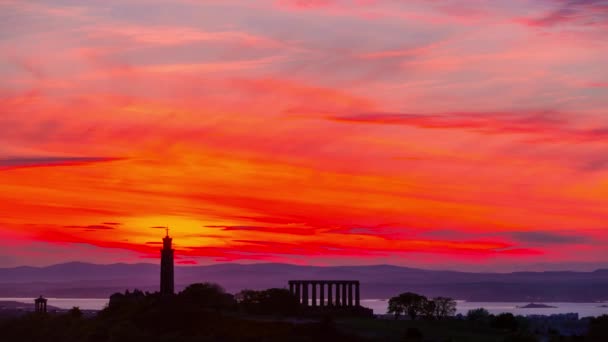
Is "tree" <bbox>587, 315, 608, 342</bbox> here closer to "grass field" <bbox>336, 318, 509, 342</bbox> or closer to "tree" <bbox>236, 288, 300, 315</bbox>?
"grass field" <bbox>336, 318, 509, 342</bbox>

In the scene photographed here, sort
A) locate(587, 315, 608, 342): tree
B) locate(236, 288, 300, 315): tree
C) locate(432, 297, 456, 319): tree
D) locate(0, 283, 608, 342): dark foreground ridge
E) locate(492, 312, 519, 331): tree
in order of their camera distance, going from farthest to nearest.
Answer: locate(432, 297, 456, 319): tree → locate(236, 288, 300, 315): tree → locate(492, 312, 519, 331): tree → locate(587, 315, 608, 342): tree → locate(0, 283, 608, 342): dark foreground ridge

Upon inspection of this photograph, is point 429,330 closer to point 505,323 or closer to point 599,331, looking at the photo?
point 599,331

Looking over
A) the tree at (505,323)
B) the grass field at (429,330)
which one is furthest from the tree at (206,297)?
the tree at (505,323)

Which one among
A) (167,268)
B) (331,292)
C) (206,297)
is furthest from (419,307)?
(167,268)

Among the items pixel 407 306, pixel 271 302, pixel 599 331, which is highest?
pixel 271 302

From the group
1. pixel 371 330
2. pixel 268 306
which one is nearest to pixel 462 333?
pixel 371 330

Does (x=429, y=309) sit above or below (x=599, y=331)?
above

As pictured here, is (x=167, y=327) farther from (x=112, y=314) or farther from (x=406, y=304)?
(x=406, y=304)

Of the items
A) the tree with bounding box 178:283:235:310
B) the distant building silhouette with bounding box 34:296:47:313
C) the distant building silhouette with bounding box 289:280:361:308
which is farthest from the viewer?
the distant building silhouette with bounding box 34:296:47:313

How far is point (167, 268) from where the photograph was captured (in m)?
129

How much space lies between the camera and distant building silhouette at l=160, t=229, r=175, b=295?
128 meters

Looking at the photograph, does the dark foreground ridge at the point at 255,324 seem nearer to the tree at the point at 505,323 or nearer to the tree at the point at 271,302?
the tree at the point at 271,302

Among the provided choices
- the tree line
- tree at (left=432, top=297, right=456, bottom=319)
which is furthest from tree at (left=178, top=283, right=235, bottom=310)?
tree at (left=432, top=297, right=456, bottom=319)

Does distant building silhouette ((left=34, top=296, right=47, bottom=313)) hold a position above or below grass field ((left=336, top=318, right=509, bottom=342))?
above
